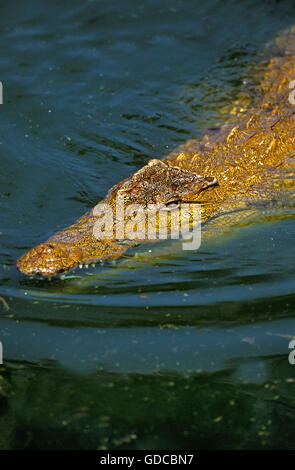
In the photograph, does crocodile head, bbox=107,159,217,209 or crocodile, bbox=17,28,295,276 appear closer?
crocodile, bbox=17,28,295,276

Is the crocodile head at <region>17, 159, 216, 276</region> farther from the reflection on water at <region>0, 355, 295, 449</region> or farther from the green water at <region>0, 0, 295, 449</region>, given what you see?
the reflection on water at <region>0, 355, 295, 449</region>

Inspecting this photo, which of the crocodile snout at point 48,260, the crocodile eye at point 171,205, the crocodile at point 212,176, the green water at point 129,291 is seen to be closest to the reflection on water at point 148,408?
the green water at point 129,291

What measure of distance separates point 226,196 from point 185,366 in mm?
2489

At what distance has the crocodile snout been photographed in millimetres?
4828

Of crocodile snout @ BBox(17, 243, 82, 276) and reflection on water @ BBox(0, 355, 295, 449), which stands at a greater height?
crocodile snout @ BBox(17, 243, 82, 276)

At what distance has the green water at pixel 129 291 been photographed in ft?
12.6

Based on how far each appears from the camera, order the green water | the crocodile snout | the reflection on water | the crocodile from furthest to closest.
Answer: the crocodile
the crocodile snout
the green water
the reflection on water

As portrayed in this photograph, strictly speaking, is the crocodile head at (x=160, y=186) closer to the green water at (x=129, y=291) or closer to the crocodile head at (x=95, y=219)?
the crocodile head at (x=95, y=219)

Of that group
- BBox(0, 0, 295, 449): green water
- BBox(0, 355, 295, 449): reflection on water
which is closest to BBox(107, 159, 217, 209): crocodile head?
BBox(0, 0, 295, 449): green water

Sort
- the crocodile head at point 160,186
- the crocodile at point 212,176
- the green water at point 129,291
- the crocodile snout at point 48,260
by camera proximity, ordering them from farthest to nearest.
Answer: the crocodile head at point 160,186
the crocodile at point 212,176
the crocodile snout at point 48,260
the green water at point 129,291

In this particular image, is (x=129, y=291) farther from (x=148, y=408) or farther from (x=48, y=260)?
(x=148, y=408)
